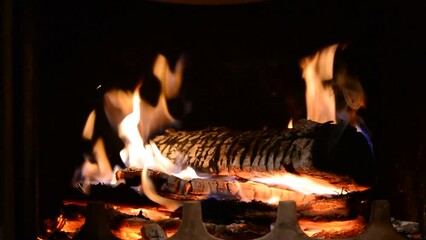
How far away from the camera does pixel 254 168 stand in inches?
66.8

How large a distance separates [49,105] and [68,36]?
0.23 meters

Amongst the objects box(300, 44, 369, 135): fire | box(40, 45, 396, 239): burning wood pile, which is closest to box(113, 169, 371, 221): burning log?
box(40, 45, 396, 239): burning wood pile

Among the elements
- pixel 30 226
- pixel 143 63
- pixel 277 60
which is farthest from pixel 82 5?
pixel 30 226

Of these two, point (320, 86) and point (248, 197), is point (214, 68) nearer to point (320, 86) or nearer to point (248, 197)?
point (320, 86)

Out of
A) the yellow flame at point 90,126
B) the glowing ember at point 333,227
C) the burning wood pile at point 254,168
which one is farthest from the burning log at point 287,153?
the yellow flame at point 90,126

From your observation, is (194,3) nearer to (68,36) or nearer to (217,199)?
(68,36)

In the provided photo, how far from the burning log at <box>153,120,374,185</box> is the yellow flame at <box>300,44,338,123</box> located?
0.70ft

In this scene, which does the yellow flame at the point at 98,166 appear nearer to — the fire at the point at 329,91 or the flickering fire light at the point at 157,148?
the flickering fire light at the point at 157,148

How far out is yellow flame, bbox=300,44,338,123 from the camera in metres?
1.95

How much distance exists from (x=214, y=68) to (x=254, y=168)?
0.56m

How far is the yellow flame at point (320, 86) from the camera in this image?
1.95 metres

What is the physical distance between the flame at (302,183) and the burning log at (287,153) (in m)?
0.05

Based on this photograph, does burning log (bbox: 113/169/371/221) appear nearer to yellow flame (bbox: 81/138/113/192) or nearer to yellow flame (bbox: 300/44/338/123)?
yellow flame (bbox: 81/138/113/192)

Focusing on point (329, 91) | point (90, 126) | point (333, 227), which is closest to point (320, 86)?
point (329, 91)
